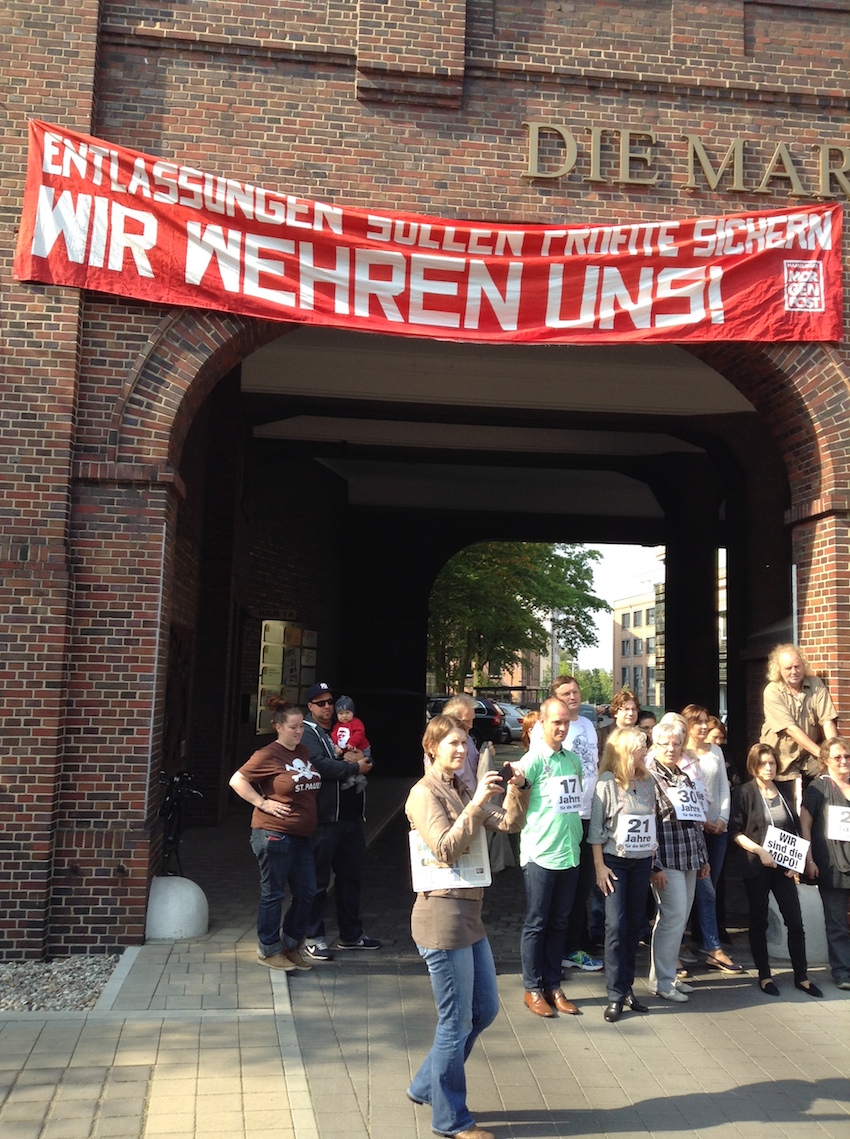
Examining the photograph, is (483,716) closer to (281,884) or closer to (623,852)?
A: (281,884)

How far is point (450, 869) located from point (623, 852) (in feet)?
6.45

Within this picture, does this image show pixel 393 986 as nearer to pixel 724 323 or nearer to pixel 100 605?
Answer: pixel 100 605

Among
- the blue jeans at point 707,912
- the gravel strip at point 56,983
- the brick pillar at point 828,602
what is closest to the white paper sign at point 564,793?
the blue jeans at point 707,912

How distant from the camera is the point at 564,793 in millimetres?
5871

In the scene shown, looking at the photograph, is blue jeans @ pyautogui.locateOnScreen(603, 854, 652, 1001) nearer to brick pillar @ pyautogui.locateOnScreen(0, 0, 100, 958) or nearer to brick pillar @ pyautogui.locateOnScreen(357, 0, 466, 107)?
brick pillar @ pyautogui.locateOnScreen(0, 0, 100, 958)

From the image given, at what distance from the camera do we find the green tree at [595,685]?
106 meters

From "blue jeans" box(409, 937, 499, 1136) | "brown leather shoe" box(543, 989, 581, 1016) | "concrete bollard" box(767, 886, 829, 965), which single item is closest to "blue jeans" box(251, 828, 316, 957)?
"brown leather shoe" box(543, 989, 581, 1016)

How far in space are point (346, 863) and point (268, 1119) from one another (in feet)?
9.37

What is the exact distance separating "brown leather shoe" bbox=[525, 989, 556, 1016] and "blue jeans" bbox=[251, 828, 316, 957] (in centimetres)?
162

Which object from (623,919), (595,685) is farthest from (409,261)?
(595,685)

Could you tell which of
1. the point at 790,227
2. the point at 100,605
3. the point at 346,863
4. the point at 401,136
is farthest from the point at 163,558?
the point at 790,227

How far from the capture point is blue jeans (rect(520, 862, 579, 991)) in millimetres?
5930

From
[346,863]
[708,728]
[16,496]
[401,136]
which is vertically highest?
[401,136]

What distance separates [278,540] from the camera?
55.5ft
